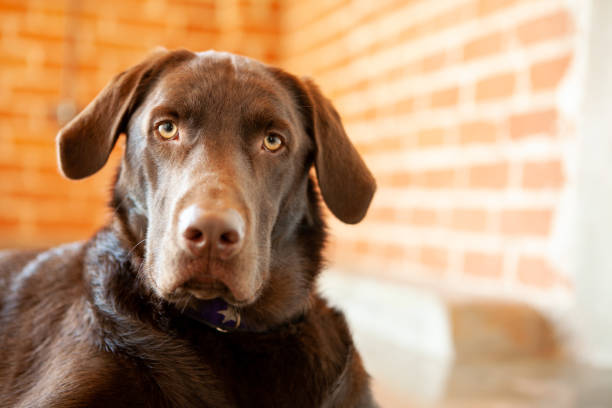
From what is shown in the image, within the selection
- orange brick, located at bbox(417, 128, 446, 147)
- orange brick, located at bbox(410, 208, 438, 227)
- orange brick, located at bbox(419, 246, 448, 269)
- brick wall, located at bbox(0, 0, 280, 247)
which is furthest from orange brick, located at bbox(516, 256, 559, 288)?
brick wall, located at bbox(0, 0, 280, 247)

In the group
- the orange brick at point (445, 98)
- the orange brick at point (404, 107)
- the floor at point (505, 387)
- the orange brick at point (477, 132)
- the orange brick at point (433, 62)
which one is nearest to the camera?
the floor at point (505, 387)

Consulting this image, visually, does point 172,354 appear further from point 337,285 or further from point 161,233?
point 337,285

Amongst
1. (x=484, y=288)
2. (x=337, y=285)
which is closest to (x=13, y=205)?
(x=337, y=285)

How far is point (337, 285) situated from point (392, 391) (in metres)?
1.44

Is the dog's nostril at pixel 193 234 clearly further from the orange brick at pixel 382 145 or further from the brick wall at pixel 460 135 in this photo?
the orange brick at pixel 382 145

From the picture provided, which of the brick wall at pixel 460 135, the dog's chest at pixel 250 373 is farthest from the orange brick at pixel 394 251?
the dog's chest at pixel 250 373

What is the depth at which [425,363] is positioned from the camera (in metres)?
2.66

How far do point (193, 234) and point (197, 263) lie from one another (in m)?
0.06

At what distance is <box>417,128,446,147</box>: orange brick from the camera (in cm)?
335

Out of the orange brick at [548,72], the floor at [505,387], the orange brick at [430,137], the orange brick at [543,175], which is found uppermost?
the orange brick at [548,72]

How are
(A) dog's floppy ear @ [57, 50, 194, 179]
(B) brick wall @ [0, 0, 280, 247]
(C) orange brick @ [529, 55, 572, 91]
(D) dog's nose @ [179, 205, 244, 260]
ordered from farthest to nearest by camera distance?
(B) brick wall @ [0, 0, 280, 247], (C) orange brick @ [529, 55, 572, 91], (A) dog's floppy ear @ [57, 50, 194, 179], (D) dog's nose @ [179, 205, 244, 260]

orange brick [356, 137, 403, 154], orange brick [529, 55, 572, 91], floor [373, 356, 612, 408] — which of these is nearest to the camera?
floor [373, 356, 612, 408]

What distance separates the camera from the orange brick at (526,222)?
269 centimetres

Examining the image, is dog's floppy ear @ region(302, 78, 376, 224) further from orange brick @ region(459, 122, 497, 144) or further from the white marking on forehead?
orange brick @ region(459, 122, 497, 144)
